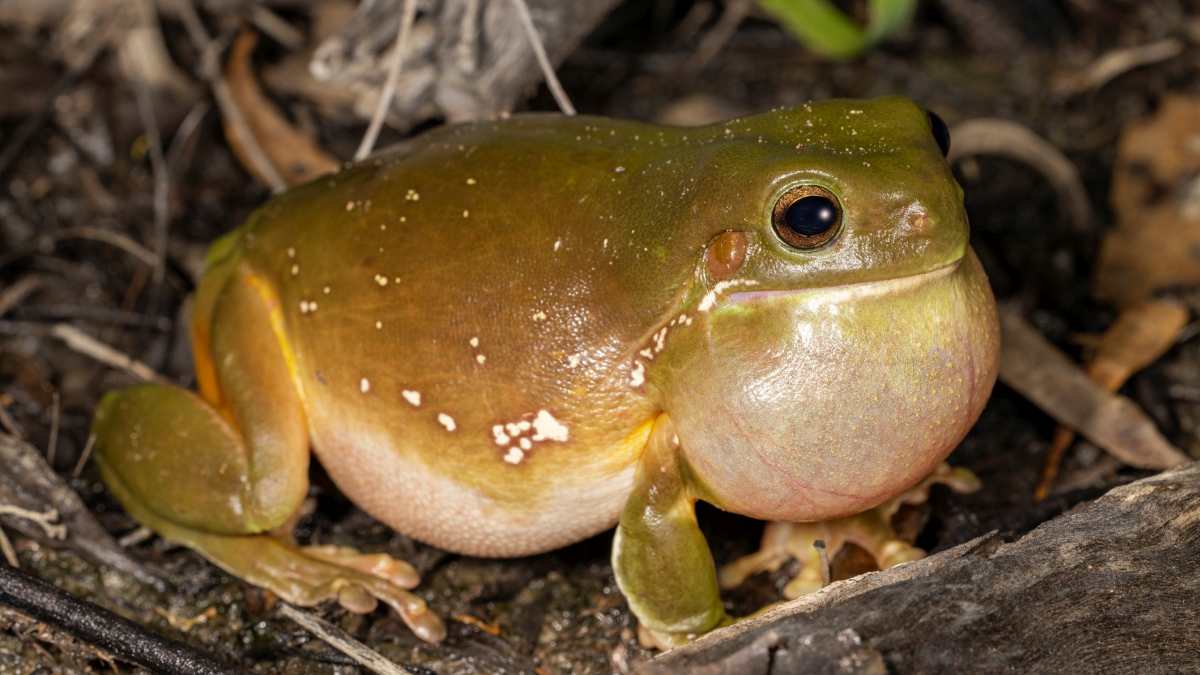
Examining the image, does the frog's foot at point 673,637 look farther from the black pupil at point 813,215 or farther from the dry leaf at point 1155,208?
the dry leaf at point 1155,208

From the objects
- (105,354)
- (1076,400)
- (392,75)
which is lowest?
(1076,400)

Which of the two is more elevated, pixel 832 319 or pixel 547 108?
pixel 832 319

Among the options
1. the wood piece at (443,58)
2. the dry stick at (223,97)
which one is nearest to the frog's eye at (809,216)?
the wood piece at (443,58)

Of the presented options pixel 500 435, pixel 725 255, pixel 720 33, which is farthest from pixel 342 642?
pixel 720 33

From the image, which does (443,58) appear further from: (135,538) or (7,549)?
(7,549)

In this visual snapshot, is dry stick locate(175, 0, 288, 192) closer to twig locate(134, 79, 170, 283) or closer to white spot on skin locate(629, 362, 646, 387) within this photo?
twig locate(134, 79, 170, 283)

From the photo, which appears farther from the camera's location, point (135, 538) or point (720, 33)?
point (720, 33)

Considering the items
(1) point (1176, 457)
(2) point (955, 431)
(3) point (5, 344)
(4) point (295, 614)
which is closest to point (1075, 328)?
(1) point (1176, 457)
